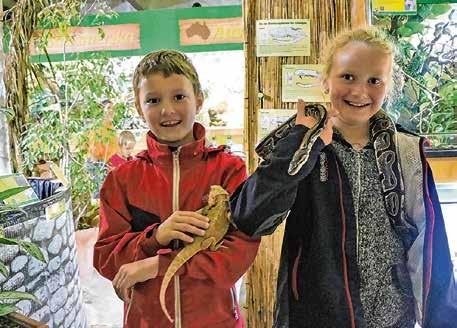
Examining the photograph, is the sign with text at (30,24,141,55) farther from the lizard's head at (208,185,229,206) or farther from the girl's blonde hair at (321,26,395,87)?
the lizard's head at (208,185,229,206)

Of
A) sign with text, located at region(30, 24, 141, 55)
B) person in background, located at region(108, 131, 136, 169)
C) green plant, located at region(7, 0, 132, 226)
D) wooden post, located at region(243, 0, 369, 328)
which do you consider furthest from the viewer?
sign with text, located at region(30, 24, 141, 55)

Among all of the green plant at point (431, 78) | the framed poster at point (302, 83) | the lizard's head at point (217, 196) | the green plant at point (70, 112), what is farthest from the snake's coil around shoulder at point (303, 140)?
the green plant at point (70, 112)

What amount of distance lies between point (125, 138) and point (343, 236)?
11.1ft

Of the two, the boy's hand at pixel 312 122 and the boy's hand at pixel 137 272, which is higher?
the boy's hand at pixel 312 122

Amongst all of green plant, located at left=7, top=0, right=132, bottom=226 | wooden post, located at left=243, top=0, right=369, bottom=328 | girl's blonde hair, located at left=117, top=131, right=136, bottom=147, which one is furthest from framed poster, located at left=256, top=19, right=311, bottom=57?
girl's blonde hair, located at left=117, top=131, right=136, bottom=147

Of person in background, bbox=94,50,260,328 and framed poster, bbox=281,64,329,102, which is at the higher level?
framed poster, bbox=281,64,329,102

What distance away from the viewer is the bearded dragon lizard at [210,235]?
1234 millimetres

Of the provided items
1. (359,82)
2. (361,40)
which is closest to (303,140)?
(359,82)

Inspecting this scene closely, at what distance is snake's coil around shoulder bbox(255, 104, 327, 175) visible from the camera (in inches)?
46.8

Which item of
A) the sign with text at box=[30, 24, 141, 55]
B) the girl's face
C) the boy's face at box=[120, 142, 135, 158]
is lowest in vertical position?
the boy's face at box=[120, 142, 135, 158]

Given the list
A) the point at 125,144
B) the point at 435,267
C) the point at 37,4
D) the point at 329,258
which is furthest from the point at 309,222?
the point at 125,144

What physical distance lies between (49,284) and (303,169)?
1.28 m

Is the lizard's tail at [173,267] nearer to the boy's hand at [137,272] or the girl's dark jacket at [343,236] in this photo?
the boy's hand at [137,272]

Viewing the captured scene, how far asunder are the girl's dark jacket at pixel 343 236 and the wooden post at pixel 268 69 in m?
0.96
